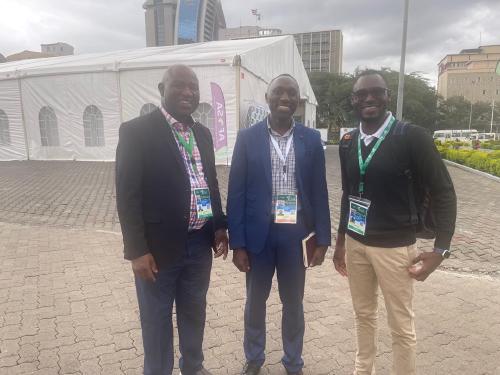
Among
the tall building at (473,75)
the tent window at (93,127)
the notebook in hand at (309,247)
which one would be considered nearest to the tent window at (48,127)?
the tent window at (93,127)

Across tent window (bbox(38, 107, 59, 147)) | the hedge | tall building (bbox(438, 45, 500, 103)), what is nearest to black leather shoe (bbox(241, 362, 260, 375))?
the hedge

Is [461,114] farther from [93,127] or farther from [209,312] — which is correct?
[209,312]

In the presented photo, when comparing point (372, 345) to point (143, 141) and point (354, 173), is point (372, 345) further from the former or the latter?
point (143, 141)

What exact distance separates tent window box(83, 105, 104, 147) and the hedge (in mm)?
12537

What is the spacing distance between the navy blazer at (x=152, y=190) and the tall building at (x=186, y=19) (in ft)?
198

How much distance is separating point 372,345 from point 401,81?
1159 cm

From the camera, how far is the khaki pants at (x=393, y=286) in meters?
2.04

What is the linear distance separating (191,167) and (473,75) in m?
117

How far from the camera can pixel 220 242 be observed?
7.81ft

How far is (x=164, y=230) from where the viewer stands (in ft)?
6.61

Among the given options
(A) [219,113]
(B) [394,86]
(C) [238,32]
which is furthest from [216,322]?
(C) [238,32]

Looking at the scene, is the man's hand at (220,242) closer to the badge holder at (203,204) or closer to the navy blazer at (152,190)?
the badge holder at (203,204)

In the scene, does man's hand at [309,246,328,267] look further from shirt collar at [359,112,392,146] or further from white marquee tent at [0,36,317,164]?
white marquee tent at [0,36,317,164]

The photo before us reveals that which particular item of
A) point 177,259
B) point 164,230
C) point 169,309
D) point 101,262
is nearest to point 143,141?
point 164,230
